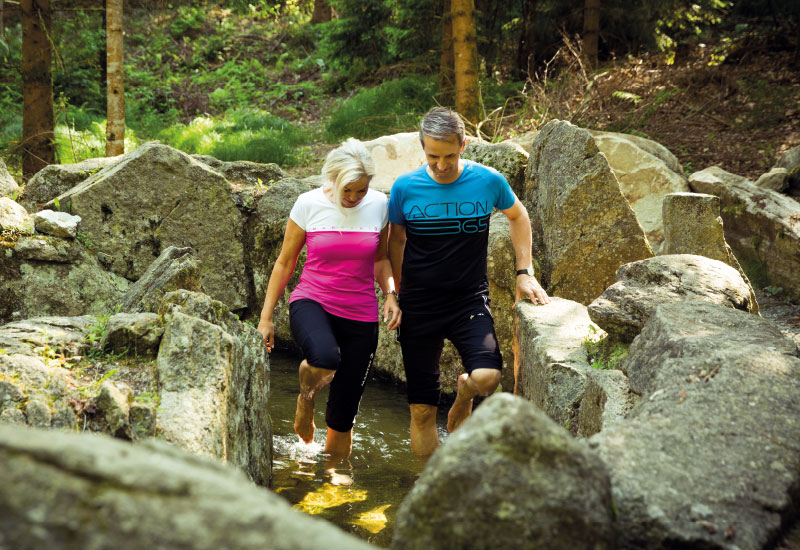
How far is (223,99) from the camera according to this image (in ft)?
63.4

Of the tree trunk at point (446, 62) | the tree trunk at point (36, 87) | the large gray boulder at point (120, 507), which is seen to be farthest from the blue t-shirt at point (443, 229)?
the tree trunk at point (446, 62)

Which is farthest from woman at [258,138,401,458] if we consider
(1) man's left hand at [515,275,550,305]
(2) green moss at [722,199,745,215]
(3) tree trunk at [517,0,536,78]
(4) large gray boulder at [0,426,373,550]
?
(3) tree trunk at [517,0,536,78]

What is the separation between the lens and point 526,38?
16.1 meters

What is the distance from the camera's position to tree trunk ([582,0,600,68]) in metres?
14.7

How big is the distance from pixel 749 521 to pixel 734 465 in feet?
0.75

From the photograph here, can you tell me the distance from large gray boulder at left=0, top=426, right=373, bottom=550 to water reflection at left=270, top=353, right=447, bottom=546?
259 centimetres

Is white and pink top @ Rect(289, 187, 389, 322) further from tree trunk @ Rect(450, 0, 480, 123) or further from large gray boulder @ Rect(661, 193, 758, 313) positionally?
tree trunk @ Rect(450, 0, 480, 123)

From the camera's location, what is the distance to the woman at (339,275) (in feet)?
14.9

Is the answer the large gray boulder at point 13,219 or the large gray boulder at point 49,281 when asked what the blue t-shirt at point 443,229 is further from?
the large gray boulder at point 13,219

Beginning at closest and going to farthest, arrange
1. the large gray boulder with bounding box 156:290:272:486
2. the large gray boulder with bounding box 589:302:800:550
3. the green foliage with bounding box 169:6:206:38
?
1. the large gray boulder with bounding box 589:302:800:550
2. the large gray boulder with bounding box 156:290:272:486
3. the green foliage with bounding box 169:6:206:38

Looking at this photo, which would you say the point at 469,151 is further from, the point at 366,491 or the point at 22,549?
the point at 22,549

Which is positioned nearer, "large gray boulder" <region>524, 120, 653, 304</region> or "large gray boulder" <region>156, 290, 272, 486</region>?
"large gray boulder" <region>156, 290, 272, 486</region>

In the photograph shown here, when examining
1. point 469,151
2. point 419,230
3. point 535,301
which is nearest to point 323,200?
point 419,230

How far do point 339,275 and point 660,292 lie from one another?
2103 mm
